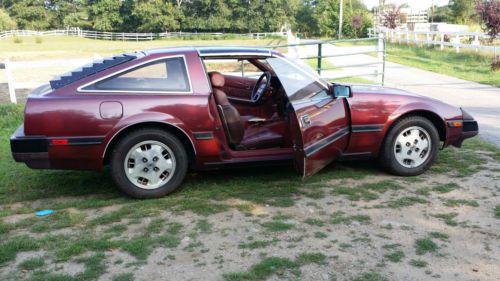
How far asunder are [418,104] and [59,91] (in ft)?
12.6

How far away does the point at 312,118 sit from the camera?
16.0 ft

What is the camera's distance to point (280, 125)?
5.62 metres

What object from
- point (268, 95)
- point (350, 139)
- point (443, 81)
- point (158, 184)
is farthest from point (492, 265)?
point (443, 81)

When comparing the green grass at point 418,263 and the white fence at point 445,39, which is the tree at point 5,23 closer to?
the white fence at point 445,39

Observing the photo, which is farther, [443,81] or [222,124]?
[443,81]

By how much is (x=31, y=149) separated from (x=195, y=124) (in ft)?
5.22

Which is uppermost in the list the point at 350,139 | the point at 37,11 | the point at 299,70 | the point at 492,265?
the point at 37,11

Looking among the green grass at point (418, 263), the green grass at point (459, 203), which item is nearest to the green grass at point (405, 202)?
the green grass at point (459, 203)

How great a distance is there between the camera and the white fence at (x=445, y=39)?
20642 millimetres

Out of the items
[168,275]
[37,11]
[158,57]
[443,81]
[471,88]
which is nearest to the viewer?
[168,275]

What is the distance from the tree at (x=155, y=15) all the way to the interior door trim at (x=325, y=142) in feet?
235

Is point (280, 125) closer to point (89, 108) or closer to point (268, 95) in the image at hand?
point (268, 95)

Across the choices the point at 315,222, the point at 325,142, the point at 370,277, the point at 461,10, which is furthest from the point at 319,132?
the point at 461,10

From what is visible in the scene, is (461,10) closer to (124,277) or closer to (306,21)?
(306,21)
